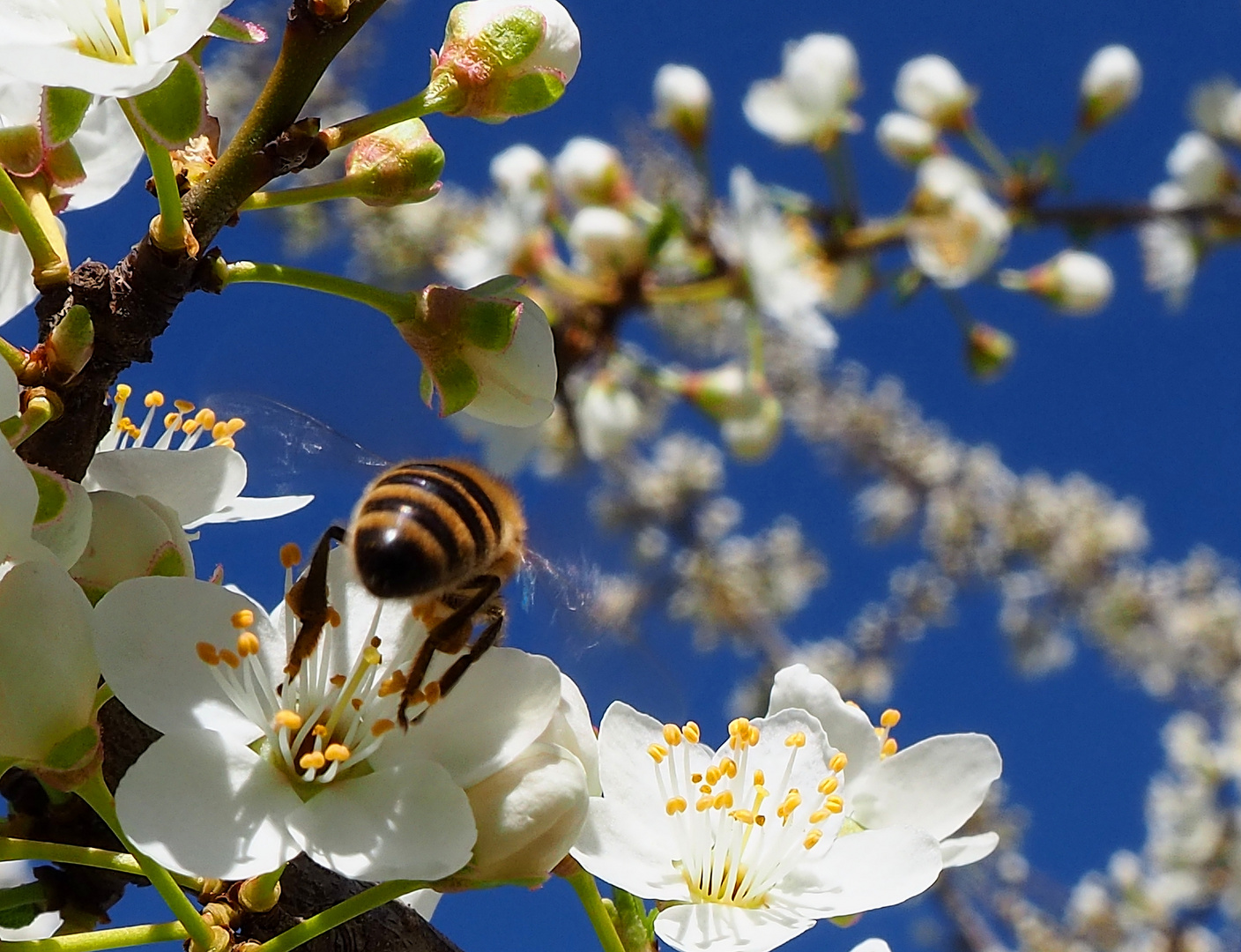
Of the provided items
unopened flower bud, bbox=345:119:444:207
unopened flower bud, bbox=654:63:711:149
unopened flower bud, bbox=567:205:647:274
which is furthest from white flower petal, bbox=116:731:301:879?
unopened flower bud, bbox=654:63:711:149

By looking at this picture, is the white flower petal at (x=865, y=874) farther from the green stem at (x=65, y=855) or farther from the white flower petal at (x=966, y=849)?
the green stem at (x=65, y=855)

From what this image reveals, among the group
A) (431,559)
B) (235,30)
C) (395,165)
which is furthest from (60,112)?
(431,559)

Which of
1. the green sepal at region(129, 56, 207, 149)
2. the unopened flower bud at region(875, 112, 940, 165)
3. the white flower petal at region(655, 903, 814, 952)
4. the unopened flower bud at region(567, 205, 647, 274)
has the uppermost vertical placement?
the unopened flower bud at region(875, 112, 940, 165)

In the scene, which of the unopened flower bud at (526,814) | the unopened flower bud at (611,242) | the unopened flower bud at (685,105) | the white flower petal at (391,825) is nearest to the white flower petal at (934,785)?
the unopened flower bud at (526,814)

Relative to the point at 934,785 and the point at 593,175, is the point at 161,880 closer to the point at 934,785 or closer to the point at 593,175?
the point at 934,785

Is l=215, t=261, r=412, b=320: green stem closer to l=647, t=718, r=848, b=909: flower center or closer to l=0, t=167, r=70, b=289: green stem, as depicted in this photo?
l=0, t=167, r=70, b=289: green stem

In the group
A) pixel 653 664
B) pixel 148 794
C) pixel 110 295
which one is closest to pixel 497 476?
pixel 653 664

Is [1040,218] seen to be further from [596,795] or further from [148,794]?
[148,794]
